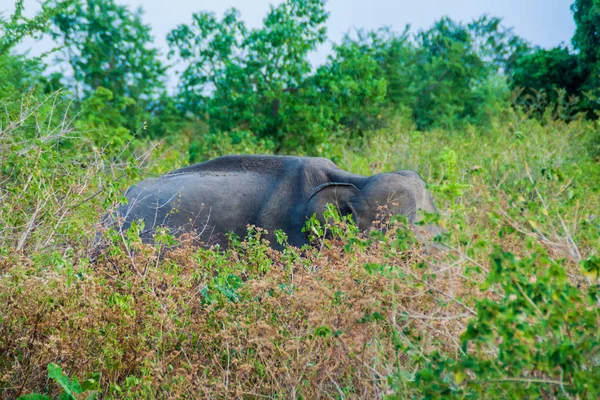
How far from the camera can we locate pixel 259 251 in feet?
13.4

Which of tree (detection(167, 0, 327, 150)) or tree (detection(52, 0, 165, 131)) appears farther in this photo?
tree (detection(52, 0, 165, 131))

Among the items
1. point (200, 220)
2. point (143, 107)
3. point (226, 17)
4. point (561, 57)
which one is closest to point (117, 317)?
point (200, 220)

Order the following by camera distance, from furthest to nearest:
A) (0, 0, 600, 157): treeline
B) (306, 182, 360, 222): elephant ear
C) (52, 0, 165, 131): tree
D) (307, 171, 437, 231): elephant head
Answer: (52, 0, 165, 131): tree → (0, 0, 600, 157): treeline → (306, 182, 360, 222): elephant ear → (307, 171, 437, 231): elephant head

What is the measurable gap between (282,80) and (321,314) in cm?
1216

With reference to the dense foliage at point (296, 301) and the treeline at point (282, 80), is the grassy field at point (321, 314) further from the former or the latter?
the treeline at point (282, 80)

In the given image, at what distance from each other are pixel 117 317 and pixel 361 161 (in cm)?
725

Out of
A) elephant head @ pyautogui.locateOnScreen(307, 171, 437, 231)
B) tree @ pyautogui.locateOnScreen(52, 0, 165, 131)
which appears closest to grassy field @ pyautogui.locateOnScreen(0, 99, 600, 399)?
elephant head @ pyautogui.locateOnScreen(307, 171, 437, 231)

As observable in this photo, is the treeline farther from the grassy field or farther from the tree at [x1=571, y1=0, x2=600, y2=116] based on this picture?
the grassy field

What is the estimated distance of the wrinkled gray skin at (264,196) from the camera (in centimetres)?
568

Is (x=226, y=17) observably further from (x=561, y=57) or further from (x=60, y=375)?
(x=60, y=375)

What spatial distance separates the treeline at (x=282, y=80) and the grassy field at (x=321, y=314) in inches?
180

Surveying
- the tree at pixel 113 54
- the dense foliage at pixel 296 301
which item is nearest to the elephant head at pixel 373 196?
the dense foliage at pixel 296 301

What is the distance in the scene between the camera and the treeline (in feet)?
46.1

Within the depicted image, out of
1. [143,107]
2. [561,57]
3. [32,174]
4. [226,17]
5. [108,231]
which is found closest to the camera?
[108,231]
